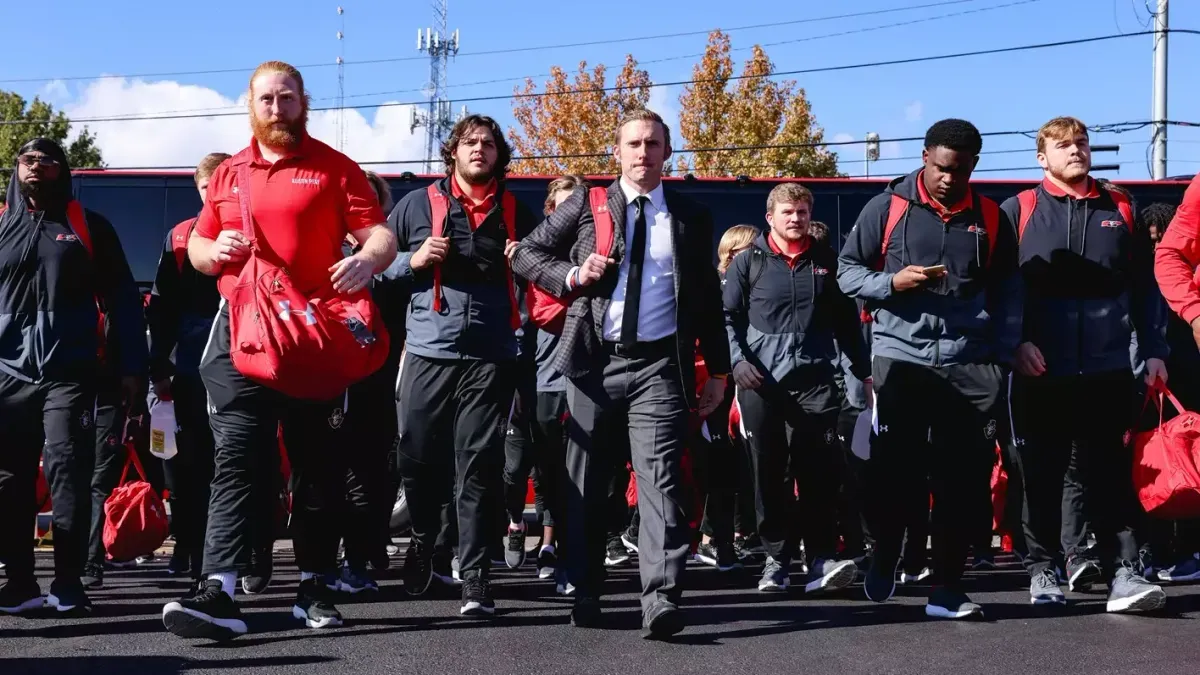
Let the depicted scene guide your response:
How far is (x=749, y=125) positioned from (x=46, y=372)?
2708cm

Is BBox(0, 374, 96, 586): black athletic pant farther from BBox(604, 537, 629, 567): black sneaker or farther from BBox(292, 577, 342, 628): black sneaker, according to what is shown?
BBox(604, 537, 629, 567): black sneaker

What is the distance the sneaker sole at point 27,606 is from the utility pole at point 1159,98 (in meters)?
25.7

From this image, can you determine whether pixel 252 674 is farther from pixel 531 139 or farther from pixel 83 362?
pixel 531 139

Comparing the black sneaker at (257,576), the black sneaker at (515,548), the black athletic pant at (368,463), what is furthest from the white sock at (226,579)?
the black sneaker at (515,548)

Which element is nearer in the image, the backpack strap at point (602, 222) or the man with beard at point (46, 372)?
the backpack strap at point (602, 222)

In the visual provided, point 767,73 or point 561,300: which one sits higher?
point 767,73

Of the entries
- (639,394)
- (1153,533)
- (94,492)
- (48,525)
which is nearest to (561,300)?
(639,394)

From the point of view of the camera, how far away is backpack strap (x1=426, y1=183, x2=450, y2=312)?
6348 mm

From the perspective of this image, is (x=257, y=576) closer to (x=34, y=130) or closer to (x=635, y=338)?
(x=635, y=338)

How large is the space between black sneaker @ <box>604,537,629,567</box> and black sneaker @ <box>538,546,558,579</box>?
0.82 meters

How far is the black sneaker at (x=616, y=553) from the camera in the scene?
29.8 ft

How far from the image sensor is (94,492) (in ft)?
25.7

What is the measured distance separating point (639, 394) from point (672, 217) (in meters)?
Answer: 0.76

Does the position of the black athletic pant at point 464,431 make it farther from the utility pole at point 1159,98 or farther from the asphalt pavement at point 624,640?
the utility pole at point 1159,98
